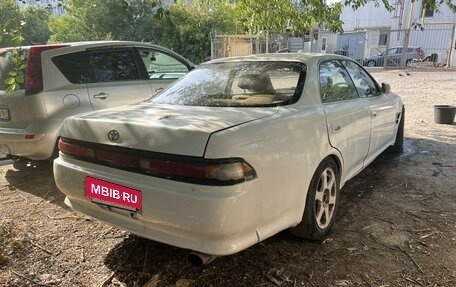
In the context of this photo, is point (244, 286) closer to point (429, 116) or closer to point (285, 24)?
point (285, 24)

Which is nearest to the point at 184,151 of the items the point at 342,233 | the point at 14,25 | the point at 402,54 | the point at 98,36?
the point at 342,233

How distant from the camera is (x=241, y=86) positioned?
3449mm

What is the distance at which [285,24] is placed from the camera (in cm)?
764

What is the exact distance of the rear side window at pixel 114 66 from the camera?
4961 mm

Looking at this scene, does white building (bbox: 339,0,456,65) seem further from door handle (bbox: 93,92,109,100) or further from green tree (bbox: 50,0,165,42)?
door handle (bbox: 93,92,109,100)

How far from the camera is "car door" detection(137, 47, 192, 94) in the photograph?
558 cm

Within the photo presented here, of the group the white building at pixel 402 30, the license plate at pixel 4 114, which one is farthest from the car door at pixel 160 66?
the white building at pixel 402 30

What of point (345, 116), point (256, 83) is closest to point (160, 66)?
point (256, 83)

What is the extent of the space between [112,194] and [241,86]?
58.7 inches

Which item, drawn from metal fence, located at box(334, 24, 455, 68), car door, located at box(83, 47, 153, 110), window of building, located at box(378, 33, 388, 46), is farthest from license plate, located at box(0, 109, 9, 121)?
window of building, located at box(378, 33, 388, 46)

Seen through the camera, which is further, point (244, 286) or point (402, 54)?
point (402, 54)

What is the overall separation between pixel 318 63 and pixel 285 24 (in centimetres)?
443

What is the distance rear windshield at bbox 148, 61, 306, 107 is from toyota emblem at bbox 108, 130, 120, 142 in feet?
2.70

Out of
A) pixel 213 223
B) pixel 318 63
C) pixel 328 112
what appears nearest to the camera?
pixel 213 223
